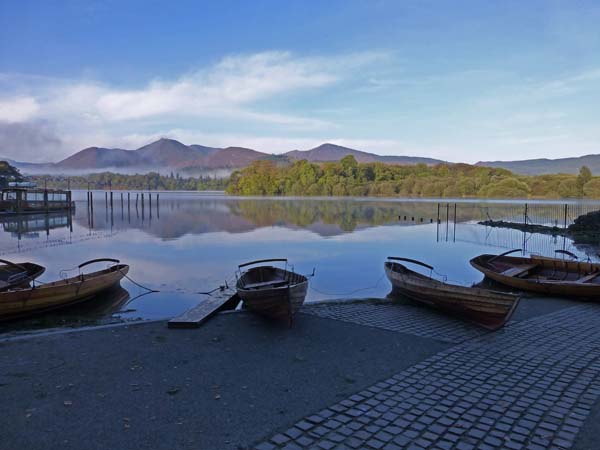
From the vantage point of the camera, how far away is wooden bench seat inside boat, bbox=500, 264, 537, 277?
1499 cm

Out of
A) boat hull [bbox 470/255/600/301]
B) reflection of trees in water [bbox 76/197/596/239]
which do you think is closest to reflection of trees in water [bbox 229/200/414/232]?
reflection of trees in water [bbox 76/197/596/239]

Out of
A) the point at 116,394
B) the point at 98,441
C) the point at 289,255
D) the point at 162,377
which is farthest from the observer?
the point at 289,255

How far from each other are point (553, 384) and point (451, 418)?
2.00m

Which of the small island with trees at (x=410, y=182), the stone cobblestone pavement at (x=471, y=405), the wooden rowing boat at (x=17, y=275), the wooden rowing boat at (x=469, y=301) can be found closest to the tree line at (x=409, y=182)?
the small island with trees at (x=410, y=182)

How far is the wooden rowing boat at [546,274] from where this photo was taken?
12609mm

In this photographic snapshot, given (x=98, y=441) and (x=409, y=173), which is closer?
(x=98, y=441)

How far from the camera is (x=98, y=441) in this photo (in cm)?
471

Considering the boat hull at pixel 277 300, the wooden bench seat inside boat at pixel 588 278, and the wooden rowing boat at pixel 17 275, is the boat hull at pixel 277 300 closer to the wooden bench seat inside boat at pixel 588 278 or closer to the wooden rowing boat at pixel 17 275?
the wooden rowing boat at pixel 17 275

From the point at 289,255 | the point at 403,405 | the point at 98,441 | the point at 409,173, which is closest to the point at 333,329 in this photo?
the point at 403,405

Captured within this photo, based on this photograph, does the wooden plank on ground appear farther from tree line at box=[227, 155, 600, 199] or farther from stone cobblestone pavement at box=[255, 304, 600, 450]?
tree line at box=[227, 155, 600, 199]

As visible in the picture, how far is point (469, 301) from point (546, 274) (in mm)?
7465

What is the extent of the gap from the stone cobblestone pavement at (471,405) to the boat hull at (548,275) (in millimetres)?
5098

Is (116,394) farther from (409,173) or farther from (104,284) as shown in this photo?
(409,173)

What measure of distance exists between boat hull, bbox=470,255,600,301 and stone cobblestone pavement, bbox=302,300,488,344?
422cm
